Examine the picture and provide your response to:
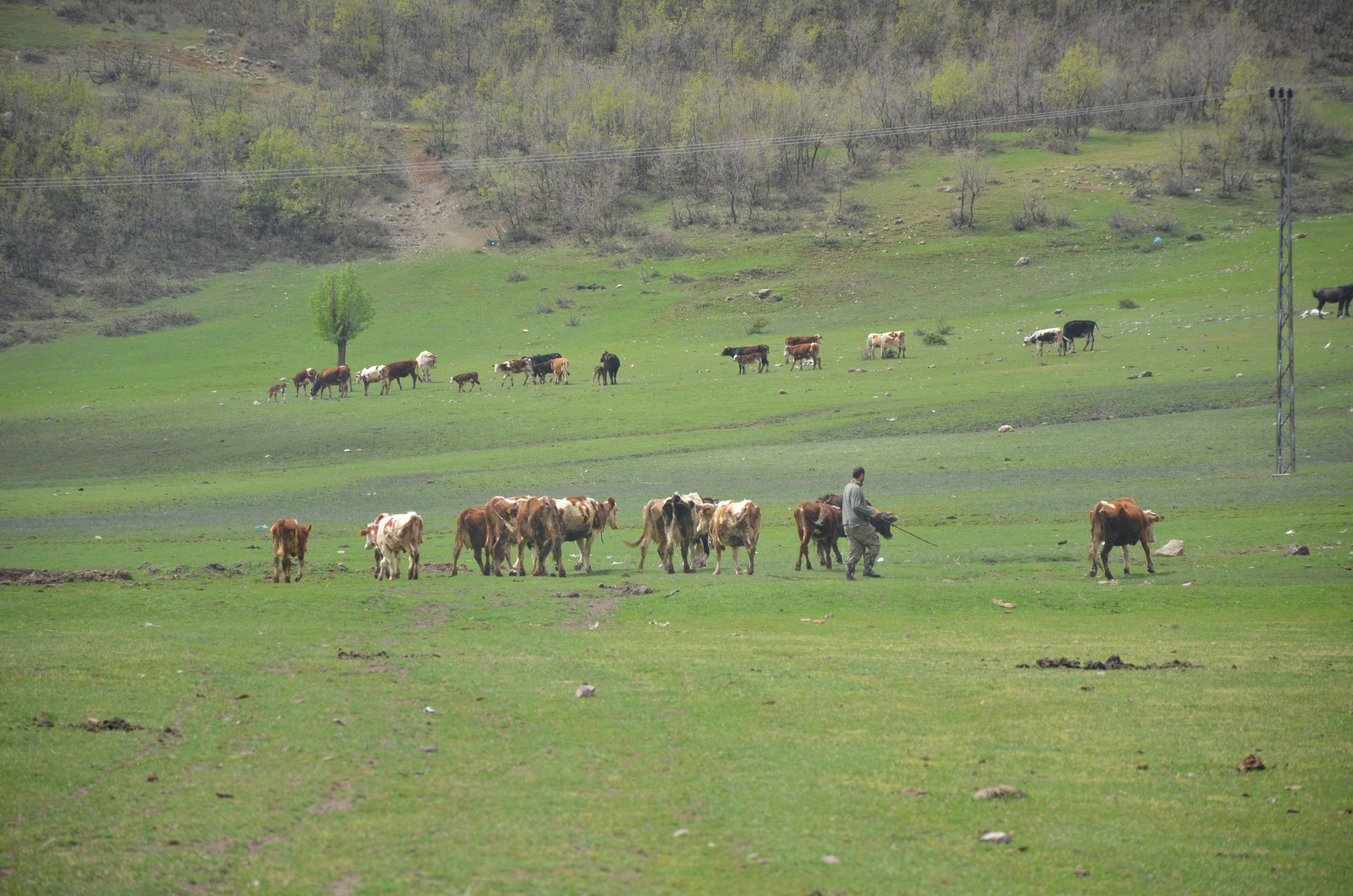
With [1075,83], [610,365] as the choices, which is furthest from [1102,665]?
[1075,83]

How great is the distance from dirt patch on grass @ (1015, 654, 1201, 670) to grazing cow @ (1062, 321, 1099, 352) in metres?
40.0

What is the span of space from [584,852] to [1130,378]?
39.9 metres

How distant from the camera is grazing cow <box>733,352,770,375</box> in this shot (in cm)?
5288

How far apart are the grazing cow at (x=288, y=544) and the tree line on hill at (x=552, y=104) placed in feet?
218

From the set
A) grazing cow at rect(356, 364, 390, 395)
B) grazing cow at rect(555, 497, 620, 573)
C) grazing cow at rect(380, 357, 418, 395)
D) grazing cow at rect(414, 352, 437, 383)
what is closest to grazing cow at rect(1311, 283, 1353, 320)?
grazing cow at rect(555, 497, 620, 573)

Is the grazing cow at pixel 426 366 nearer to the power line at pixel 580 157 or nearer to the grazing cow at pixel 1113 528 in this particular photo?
the power line at pixel 580 157

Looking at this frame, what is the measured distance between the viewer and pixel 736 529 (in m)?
19.9

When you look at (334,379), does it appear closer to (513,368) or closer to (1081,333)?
(513,368)

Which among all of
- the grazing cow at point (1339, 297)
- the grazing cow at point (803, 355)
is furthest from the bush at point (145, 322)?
the grazing cow at point (1339, 297)

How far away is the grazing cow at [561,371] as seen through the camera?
54.8 m

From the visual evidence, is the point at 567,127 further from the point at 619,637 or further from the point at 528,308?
the point at 619,637

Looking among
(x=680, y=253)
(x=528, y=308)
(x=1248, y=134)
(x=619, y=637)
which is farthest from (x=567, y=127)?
(x=619, y=637)

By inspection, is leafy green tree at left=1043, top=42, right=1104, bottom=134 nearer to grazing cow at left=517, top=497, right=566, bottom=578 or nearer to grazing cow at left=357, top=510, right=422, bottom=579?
grazing cow at left=517, top=497, right=566, bottom=578

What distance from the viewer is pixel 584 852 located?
23.8 ft
